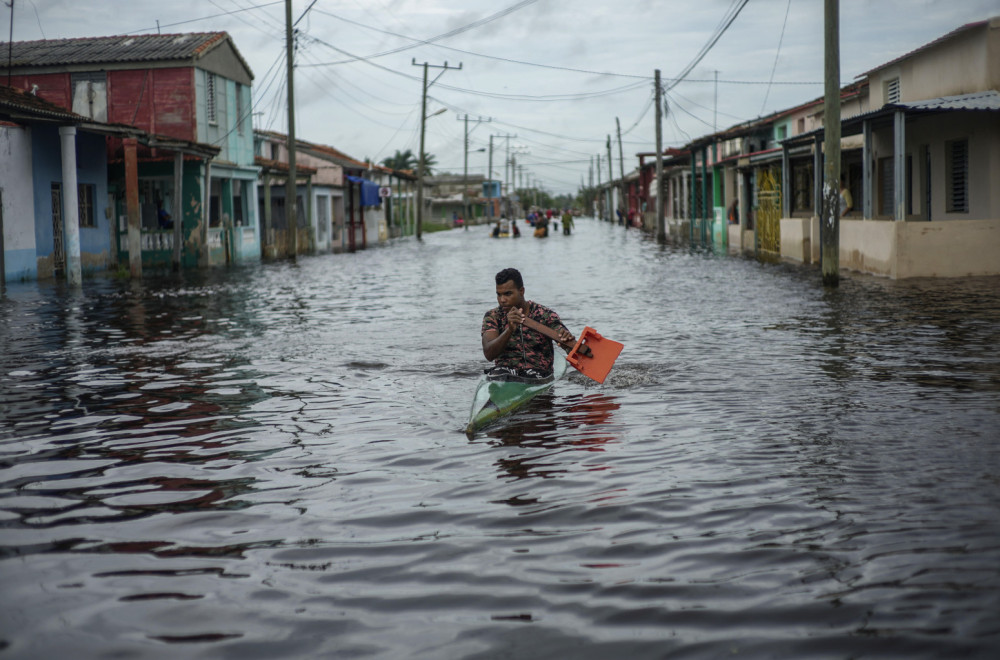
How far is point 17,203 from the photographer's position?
960 inches

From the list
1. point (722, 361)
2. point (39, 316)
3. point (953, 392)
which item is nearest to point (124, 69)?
point (39, 316)

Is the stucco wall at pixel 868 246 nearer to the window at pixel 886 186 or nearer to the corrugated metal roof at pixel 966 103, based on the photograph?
the corrugated metal roof at pixel 966 103

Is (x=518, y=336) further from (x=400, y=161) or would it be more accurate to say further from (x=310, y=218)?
(x=400, y=161)

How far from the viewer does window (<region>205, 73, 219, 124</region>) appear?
114ft

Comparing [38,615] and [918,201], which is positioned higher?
[918,201]

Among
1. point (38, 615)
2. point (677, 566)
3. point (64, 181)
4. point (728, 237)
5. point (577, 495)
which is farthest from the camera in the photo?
point (728, 237)

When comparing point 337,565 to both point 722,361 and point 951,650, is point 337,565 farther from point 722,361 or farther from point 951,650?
point 722,361

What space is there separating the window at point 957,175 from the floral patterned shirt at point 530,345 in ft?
56.1

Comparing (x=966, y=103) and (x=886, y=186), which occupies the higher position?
(x=966, y=103)

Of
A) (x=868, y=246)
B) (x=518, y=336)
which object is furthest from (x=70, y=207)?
(x=518, y=336)

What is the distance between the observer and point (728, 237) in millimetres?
43875

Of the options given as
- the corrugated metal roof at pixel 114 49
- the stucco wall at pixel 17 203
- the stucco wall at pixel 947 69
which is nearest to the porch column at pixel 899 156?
the stucco wall at pixel 947 69

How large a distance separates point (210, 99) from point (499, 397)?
29.4m

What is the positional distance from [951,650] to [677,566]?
1.27 meters
